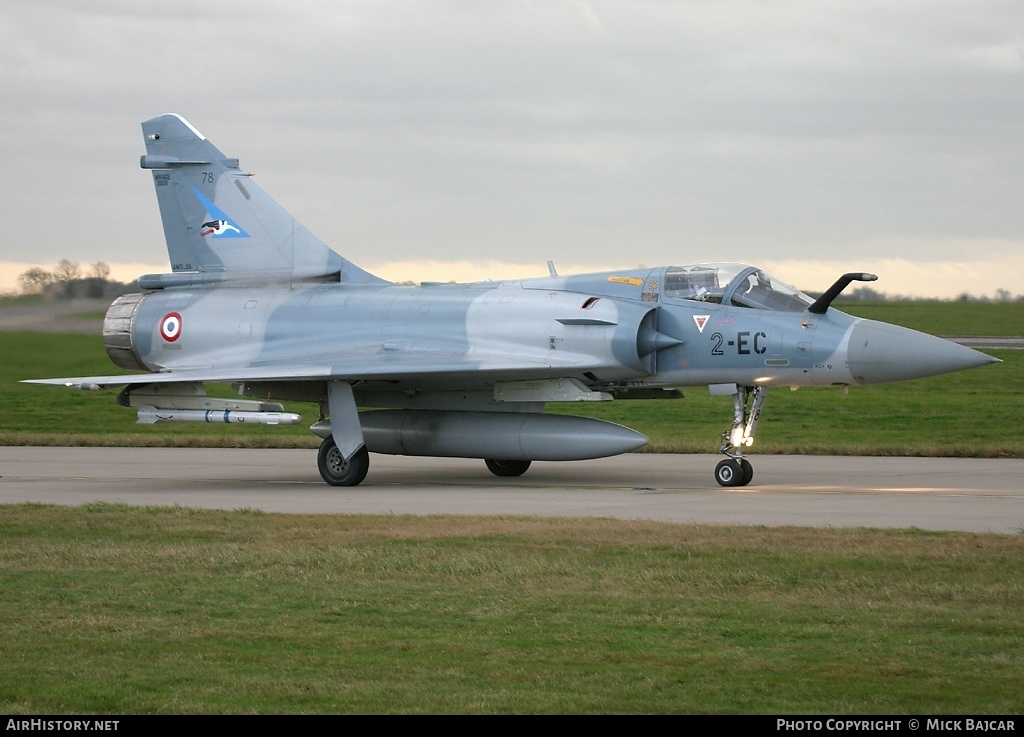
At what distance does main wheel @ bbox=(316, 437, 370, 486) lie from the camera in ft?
52.7

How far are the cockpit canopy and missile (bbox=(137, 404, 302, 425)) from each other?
199 inches

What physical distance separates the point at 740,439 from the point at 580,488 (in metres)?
2.03

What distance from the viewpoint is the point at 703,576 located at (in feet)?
27.7

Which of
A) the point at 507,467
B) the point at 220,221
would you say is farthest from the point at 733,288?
the point at 220,221

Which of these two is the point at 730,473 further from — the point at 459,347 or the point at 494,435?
the point at 459,347

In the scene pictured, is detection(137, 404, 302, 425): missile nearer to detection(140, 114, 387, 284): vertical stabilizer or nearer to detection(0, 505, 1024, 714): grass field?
detection(140, 114, 387, 284): vertical stabilizer

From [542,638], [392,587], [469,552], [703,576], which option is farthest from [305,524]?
[542,638]

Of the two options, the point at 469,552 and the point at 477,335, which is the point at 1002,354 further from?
the point at 469,552

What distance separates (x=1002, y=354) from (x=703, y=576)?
32.3 metres

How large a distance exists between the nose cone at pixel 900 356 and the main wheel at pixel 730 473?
1.72 m

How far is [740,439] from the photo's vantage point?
49.9ft

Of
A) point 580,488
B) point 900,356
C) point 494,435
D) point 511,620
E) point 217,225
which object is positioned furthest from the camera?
point 217,225

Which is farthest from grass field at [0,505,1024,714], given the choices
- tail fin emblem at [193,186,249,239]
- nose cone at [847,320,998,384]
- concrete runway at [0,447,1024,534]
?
tail fin emblem at [193,186,249,239]

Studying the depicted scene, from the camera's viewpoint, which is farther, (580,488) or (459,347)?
(459,347)
